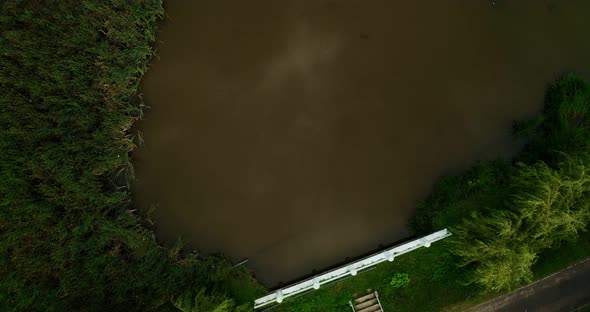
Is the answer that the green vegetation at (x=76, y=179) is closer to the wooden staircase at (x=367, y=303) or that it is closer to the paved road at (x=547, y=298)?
the wooden staircase at (x=367, y=303)

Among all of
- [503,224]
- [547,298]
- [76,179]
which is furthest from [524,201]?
[76,179]

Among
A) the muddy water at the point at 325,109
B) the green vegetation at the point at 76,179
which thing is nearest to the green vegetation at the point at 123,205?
the green vegetation at the point at 76,179

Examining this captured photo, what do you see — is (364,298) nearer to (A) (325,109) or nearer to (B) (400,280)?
(B) (400,280)

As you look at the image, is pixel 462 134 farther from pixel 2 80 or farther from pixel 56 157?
pixel 2 80

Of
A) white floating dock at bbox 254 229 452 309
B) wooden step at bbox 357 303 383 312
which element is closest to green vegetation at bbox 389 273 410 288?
white floating dock at bbox 254 229 452 309

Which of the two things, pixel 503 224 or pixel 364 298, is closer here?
pixel 503 224

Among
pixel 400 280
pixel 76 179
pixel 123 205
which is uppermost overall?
pixel 76 179

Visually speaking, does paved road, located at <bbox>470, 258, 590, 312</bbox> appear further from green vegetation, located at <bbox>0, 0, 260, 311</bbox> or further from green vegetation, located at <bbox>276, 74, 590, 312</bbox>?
green vegetation, located at <bbox>0, 0, 260, 311</bbox>
